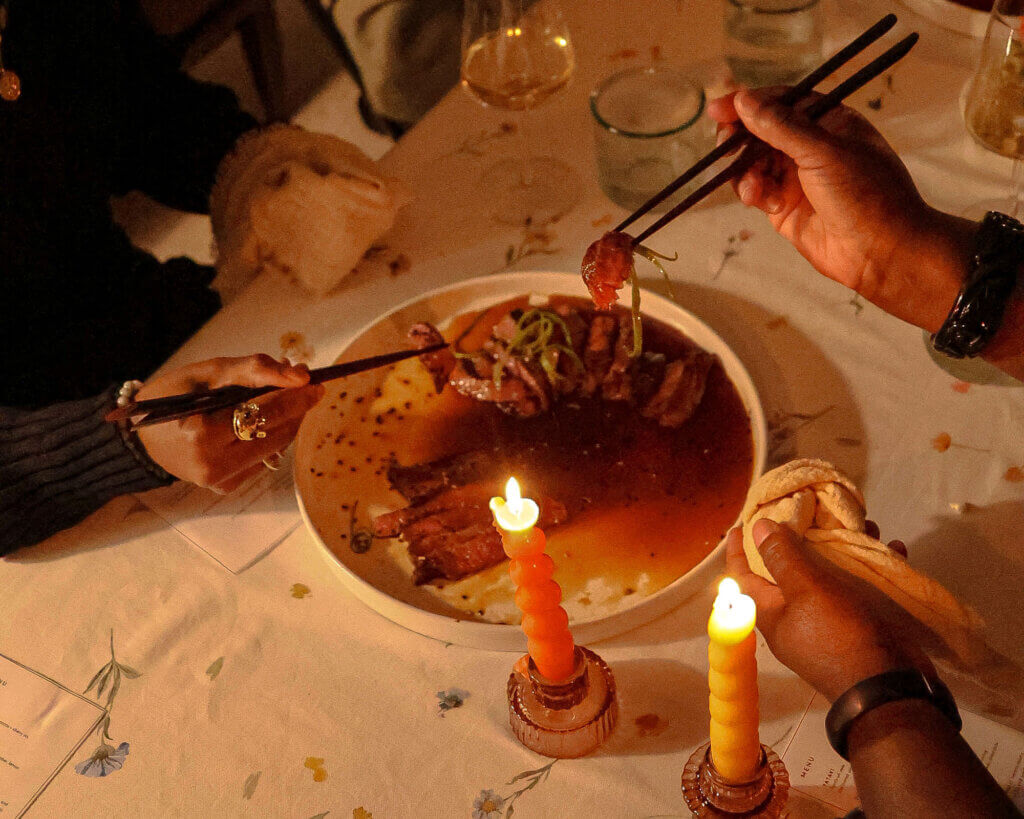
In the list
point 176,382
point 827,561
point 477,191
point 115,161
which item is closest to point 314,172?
point 477,191

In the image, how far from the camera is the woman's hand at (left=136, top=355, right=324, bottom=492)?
4.07 feet

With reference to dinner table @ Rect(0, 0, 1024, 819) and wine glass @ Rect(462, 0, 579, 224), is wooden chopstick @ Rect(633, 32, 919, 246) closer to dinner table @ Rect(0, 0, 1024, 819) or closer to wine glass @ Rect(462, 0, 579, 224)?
dinner table @ Rect(0, 0, 1024, 819)

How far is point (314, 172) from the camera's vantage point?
61.5 inches

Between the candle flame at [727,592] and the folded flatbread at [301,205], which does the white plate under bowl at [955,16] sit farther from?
the candle flame at [727,592]

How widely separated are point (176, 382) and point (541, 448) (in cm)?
53

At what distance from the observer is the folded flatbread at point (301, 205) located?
1.54m

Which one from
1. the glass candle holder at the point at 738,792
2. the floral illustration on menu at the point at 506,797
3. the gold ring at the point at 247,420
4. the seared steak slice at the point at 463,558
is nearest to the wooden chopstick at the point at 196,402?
the gold ring at the point at 247,420

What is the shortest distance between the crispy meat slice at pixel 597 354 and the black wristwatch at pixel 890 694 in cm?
64

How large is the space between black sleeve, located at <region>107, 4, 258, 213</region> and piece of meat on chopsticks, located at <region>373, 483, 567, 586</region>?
1.05 m

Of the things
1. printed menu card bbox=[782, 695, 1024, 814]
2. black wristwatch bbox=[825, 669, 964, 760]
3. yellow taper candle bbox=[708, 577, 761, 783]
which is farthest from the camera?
printed menu card bbox=[782, 695, 1024, 814]

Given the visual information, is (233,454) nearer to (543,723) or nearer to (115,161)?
(543,723)

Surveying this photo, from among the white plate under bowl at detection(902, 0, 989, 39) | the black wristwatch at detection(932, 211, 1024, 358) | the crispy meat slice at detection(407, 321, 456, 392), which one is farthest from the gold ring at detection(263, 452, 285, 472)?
the white plate under bowl at detection(902, 0, 989, 39)

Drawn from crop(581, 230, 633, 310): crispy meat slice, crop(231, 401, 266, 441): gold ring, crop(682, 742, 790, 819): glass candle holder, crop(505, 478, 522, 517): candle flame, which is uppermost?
crop(505, 478, 522, 517): candle flame

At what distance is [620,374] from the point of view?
1.39 m
